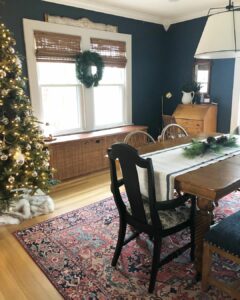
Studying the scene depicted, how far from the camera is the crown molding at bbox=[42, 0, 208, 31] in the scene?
382 centimetres

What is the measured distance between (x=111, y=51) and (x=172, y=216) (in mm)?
3370

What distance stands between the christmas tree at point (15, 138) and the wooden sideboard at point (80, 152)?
0.68 m

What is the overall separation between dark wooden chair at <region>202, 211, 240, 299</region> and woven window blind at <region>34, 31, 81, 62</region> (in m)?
3.19

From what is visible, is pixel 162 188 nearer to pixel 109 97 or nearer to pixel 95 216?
pixel 95 216

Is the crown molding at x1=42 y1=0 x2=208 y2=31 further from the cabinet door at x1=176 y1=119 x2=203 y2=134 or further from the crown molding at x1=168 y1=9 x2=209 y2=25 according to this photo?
the cabinet door at x1=176 y1=119 x2=203 y2=134

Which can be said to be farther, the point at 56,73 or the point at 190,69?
the point at 190,69

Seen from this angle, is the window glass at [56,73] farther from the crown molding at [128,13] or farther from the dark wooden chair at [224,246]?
the dark wooden chair at [224,246]

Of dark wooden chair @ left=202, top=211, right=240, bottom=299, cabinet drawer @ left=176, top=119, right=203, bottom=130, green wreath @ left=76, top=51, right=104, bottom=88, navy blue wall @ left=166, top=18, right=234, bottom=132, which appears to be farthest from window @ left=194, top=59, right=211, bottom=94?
dark wooden chair @ left=202, top=211, right=240, bottom=299

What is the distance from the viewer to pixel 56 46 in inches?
147

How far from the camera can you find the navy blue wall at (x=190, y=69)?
442cm

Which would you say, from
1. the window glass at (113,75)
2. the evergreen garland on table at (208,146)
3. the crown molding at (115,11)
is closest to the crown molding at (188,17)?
the crown molding at (115,11)

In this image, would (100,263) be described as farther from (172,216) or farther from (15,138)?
(15,138)

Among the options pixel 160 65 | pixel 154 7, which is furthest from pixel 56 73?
pixel 160 65

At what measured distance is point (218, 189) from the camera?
1515mm
